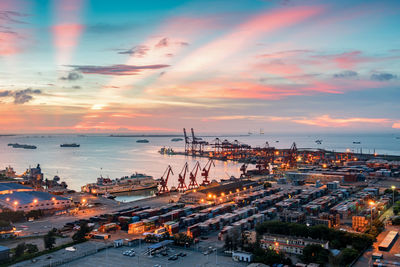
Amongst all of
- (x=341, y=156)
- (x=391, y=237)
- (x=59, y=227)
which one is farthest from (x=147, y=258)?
(x=341, y=156)

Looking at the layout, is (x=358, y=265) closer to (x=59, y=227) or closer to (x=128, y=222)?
(x=128, y=222)

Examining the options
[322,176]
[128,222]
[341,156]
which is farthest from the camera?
[341,156]

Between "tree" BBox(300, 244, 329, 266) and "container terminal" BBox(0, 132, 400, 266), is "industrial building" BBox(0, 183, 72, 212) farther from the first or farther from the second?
"tree" BBox(300, 244, 329, 266)

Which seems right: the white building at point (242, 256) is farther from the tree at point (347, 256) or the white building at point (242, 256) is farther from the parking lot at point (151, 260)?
the tree at point (347, 256)

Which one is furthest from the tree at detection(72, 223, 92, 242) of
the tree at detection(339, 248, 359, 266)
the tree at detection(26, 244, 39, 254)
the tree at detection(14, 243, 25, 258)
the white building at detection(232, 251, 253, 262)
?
the tree at detection(339, 248, 359, 266)

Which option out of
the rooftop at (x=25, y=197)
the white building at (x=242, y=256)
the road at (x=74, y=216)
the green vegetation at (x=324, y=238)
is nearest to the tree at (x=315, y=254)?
the green vegetation at (x=324, y=238)

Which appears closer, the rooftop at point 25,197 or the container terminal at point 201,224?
the container terminal at point 201,224

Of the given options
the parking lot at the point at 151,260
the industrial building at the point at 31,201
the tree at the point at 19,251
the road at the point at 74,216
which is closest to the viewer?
the parking lot at the point at 151,260
